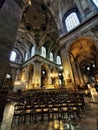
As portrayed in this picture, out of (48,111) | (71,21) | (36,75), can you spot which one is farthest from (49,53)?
(48,111)

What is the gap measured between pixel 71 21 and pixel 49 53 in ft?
31.3

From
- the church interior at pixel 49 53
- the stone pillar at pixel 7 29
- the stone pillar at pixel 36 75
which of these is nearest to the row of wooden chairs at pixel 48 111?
the church interior at pixel 49 53

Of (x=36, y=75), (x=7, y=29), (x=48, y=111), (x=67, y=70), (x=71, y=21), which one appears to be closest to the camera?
(x=7, y=29)

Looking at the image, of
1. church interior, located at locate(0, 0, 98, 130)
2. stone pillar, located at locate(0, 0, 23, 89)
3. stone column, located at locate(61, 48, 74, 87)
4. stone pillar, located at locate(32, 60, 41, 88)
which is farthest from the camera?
stone pillar, located at locate(32, 60, 41, 88)

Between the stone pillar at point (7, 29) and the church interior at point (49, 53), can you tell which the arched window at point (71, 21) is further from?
the stone pillar at point (7, 29)

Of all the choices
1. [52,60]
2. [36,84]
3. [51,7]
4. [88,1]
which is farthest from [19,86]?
[88,1]

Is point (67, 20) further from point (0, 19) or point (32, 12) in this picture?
point (0, 19)

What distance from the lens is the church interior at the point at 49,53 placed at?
4.59 meters

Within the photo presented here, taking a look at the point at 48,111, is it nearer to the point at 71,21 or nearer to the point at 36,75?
the point at 36,75

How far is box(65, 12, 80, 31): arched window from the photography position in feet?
53.1

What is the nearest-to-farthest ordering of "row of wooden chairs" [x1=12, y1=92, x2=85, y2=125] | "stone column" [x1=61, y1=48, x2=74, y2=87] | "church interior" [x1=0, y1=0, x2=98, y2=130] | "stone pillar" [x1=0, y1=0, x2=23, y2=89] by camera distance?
"stone pillar" [x1=0, y1=0, x2=23, y2=89]
"row of wooden chairs" [x1=12, y1=92, x2=85, y2=125]
"church interior" [x1=0, y1=0, x2=98, y2=130]
"stone column" [x1=61, y1=48, x2=74, y2=87]

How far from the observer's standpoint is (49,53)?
2438 cm

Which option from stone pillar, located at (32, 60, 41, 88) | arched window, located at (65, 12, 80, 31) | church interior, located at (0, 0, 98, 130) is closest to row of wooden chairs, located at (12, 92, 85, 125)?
church interior, located at (0, 0, 98, 130)

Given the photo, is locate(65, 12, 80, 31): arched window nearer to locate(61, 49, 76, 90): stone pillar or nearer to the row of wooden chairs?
locate(61, 49, 76, 90): stone pillar
